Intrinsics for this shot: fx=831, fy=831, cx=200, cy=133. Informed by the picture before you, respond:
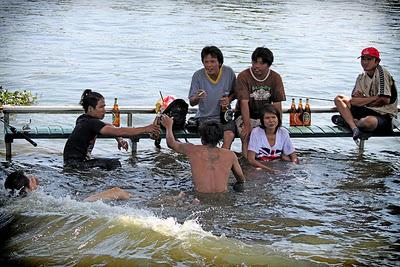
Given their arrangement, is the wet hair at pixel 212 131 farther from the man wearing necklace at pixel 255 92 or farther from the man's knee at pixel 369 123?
the man's knee at pixel 369 123

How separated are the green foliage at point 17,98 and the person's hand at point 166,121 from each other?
13.2 feet

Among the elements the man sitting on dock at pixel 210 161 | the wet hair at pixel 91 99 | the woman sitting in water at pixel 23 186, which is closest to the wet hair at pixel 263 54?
the man sitting on dock at pixel 210 161

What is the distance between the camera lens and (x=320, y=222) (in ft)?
27.1

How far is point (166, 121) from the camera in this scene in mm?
9641

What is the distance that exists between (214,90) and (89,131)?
5.84 feet

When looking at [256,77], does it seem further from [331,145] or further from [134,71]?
[134,71]

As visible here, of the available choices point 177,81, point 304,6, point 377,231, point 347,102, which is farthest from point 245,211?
point 304,6

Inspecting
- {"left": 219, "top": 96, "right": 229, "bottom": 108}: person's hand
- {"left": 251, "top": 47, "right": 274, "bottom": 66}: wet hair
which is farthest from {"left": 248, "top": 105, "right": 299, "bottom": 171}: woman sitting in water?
{"left": 251, "top": 47, "right": 274, "bottom": 66}: wet hair

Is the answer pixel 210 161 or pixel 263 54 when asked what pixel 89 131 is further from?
pixel 263 54

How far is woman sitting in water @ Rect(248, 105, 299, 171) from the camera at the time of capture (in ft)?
32.7

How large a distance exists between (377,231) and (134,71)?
10.8m

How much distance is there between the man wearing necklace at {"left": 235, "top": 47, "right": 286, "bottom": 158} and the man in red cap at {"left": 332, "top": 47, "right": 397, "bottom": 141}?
3.29ft

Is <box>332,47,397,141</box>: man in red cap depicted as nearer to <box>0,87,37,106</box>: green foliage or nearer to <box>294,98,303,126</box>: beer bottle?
<box>294,98,303,126</box>: beer bottle

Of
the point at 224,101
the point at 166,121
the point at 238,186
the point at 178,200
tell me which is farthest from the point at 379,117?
the point at 178,200
